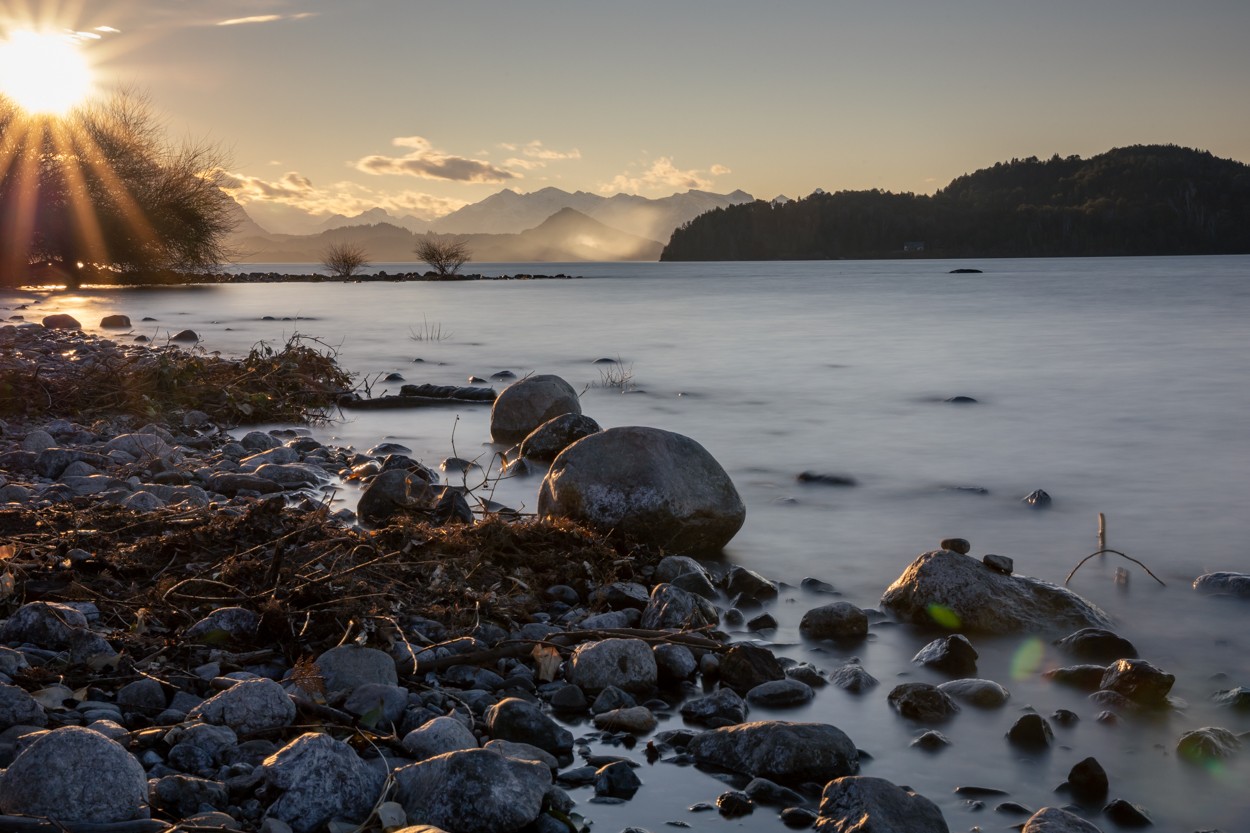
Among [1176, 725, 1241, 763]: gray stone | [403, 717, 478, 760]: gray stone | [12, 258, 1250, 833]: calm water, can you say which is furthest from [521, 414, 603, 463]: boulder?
[1176, 725, 1241, 763]: gray stone

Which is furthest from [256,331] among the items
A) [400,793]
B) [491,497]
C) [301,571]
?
[400,793]

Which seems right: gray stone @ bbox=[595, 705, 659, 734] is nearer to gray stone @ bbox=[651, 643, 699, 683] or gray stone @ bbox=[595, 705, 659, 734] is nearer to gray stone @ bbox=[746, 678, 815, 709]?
gray stone @ bbox=[651, 643, 699, 683]

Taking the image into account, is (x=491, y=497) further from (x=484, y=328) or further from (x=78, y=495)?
(x=484, y=328)

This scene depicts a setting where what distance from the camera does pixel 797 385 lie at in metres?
16.5

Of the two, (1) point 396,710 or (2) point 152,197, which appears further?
(2) point 152,197

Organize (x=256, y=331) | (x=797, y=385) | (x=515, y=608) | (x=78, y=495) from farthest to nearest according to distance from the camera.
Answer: (x=256, y=331), (x=797, y=385), (x=78, y=495), (x=515, y=608)

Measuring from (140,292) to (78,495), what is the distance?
39.5m

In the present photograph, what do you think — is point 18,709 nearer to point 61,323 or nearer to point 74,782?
point 74,782

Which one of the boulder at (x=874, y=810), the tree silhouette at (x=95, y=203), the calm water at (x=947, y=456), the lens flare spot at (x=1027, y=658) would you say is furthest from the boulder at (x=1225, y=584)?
the tree silhouette at (x=95, y=203)

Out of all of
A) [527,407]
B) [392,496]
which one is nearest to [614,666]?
[392,496]

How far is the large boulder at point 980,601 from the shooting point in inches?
193

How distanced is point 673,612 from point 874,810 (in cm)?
175

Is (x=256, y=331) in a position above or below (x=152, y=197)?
below

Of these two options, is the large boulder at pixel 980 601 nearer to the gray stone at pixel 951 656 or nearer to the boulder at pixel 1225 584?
the gray stone at pixel 951 656
